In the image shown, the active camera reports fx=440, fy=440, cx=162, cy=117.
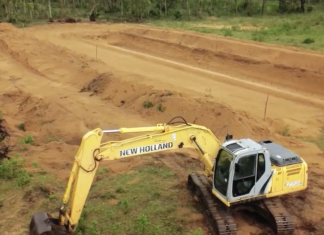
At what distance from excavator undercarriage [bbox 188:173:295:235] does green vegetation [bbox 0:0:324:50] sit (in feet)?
99.9

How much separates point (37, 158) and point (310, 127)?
1181cm

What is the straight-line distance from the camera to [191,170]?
14.4 m

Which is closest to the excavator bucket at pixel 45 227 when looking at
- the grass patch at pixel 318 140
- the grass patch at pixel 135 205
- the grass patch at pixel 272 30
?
the grass patch at pixel 135 205

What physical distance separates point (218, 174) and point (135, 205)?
8.83ft

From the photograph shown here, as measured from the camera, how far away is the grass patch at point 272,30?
31781 mm

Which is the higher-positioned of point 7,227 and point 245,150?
point 245,150

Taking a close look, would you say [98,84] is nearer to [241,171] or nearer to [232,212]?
[232,212]

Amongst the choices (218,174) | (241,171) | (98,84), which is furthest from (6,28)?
(241,171)

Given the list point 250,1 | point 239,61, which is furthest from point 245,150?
point 250,1

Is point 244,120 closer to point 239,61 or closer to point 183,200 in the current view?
point 183,200

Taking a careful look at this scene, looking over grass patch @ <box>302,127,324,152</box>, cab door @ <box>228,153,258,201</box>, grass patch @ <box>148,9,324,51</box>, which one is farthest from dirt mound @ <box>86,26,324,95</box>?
cab door @ <box>228,153,258,201</box>

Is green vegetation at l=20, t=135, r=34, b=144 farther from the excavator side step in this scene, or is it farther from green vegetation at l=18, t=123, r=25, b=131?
the excavator side step

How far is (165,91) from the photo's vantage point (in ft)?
70.9

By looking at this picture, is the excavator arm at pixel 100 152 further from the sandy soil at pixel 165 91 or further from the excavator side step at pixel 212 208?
the sandy soil at pixel 165 91
